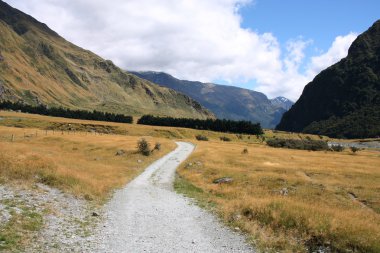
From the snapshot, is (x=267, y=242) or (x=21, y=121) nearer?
(x=267, y=242)

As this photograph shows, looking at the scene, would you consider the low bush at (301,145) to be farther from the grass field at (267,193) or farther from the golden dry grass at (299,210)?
the golden dry grass at (299,210)

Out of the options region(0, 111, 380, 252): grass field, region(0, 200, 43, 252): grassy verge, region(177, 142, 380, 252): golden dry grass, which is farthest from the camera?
region(0, 111, 380, 252): grass field

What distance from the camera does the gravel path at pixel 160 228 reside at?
1614 cm

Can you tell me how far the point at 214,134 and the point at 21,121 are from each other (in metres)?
83.9

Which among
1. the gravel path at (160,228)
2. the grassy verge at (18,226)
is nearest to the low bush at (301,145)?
the gravel path at (160,228)

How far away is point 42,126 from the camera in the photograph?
141 meters

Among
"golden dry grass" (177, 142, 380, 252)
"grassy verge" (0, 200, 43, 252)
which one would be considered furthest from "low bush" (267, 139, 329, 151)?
"grassy verge" (0, 200, 43, 252)

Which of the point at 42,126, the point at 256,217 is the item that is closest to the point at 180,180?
the point at 256,217

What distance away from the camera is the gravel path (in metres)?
16.1

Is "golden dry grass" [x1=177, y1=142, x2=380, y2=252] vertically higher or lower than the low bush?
lower

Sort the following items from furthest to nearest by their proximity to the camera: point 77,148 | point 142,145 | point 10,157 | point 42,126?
1. point 42,126
2. point 77,148
3. point 142,145
4. point 10,157

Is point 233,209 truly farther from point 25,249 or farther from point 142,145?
point 142,145

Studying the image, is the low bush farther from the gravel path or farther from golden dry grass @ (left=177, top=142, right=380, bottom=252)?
the gravel path

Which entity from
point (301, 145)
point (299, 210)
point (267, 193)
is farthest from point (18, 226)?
point (301, 145)
